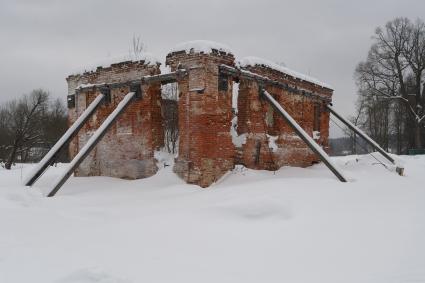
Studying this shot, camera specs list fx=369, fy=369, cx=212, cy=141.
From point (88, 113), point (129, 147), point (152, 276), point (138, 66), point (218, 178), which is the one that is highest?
point (138, 66)

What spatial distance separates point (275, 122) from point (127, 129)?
3983mm

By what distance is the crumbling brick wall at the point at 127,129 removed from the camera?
859 centimetres

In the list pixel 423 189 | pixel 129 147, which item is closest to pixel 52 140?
pixel 129 147

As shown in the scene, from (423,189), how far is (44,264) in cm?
750

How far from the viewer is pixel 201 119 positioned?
770 cm

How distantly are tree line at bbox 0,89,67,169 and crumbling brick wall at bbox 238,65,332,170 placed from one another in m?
19.5

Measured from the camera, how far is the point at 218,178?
26.1ft

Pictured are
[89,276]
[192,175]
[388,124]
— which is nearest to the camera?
[89,276]

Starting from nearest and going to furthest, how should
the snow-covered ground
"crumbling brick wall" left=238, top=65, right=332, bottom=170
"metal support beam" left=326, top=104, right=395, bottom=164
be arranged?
1. the snow-covered ground
2. "crumbling brick wall" left=238, top=65, right=332, bottom=170
3. "metal support beam" left=326, top=104, right=395, bottom=164

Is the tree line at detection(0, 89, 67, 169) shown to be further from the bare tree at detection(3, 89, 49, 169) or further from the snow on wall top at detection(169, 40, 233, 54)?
the snow on wall top at detection(169, 40, 233, 54)

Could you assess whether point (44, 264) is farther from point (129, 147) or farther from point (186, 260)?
point (129, 147)

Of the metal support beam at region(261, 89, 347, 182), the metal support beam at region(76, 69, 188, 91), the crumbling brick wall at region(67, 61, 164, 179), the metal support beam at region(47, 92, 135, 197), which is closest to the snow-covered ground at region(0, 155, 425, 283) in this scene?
the metal support beam at region(47, 92, 135, 197)

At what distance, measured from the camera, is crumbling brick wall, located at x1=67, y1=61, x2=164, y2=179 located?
28.2 feet

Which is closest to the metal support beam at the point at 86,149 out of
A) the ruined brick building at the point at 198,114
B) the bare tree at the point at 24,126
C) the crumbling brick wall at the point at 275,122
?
the ruined brick building at the point at 198,114
